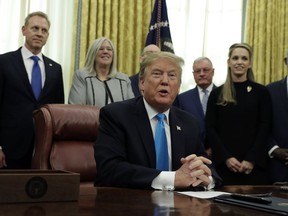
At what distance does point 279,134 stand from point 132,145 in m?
2.07

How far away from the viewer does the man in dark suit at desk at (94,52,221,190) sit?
89.7 inches

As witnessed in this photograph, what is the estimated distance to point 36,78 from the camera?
13.6ft

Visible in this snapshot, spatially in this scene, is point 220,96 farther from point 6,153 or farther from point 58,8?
point 58,8

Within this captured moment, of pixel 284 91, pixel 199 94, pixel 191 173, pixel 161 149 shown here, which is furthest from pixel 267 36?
pixel 191 173

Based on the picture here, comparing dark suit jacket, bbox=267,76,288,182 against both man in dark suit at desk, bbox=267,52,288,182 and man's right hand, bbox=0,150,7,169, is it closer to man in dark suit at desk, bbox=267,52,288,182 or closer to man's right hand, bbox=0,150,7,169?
man in dark suit at desk, bbox=267,52,288,182

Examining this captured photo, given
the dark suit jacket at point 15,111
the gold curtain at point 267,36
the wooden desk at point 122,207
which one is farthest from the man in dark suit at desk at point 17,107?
the gold curtain at point 267,36

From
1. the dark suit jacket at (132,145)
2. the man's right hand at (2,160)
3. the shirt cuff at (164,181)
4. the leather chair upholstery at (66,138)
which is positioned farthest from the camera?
the man's right hand at (2,160)

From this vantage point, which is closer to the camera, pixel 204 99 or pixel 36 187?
pixel 36 187

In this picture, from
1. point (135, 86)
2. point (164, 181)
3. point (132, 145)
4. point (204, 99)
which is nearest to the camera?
point (164, 181)

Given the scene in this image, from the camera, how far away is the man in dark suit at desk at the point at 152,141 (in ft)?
7.48

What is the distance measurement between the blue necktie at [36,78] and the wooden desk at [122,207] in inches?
Result: 91.4

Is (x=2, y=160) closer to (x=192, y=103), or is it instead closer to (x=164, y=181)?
(x=192, y=103)

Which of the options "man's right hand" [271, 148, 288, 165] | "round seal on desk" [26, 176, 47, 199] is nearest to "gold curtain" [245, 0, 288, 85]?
"man's right hand" [271, 148, 288, 165]

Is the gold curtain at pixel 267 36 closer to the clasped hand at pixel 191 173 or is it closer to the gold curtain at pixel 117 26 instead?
the gold curtain at pixel 117 26
